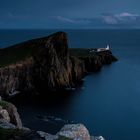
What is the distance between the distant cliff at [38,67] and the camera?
111 m

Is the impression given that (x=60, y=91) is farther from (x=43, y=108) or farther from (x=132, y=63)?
(x=132, y=63)

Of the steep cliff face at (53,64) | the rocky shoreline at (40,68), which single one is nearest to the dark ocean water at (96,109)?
the rocky shoreline at (40,68)

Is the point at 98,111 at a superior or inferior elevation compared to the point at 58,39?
inferior

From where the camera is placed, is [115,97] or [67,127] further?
[115,97]

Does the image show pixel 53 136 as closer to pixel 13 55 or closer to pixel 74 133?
pixel 74 133

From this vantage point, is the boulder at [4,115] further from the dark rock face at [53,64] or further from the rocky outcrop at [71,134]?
the dark rock face at [53,64]

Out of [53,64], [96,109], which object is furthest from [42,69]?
[96,109]

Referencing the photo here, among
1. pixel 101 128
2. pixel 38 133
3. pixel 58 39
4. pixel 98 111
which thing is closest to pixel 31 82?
pixel 58 39

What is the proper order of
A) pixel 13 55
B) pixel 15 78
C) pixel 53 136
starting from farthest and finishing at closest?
pixel 13 55 → pixel 15 78 → pixel 53 136

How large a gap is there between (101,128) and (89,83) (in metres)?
56.0

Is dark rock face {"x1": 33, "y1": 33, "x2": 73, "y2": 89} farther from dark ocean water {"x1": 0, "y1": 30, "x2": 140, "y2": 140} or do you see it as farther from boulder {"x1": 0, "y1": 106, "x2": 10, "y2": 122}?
boulder {"x1": 0, "y1": 106, "x2": 10, "y2": 122}

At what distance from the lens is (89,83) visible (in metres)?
132

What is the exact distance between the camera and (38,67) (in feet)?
392

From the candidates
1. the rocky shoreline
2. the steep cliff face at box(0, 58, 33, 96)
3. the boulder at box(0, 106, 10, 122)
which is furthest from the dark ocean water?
the boulder at box(0, 106, 10, 122)
